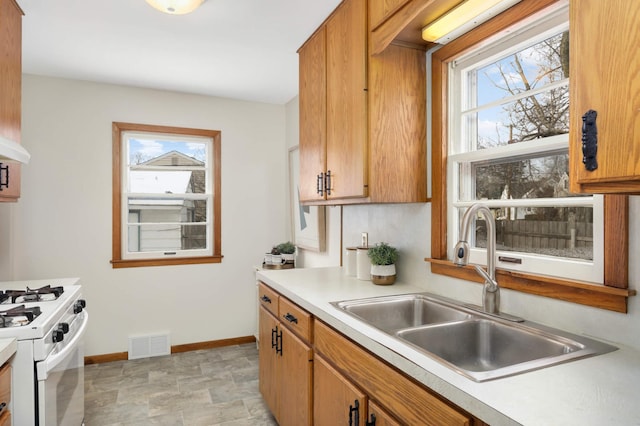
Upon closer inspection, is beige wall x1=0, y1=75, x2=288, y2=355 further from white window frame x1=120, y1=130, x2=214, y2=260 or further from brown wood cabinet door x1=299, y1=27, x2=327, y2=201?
brown wood cabinet door x1=299, y1=27, x2=327, y2=201

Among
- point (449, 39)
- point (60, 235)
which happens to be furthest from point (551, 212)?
point (60, 235)

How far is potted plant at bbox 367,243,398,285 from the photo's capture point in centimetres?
216

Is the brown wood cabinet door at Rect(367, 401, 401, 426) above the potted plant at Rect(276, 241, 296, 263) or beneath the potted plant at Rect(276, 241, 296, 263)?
beneath

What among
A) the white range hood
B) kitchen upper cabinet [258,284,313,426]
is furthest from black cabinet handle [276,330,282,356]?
the white range hood

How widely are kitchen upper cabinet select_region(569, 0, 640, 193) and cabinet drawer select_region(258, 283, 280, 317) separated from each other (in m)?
1.76

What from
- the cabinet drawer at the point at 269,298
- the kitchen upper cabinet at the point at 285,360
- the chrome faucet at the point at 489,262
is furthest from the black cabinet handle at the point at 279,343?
the chrome faucet at the point at 489,262

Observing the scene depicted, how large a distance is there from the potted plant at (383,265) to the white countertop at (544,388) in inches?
31.3

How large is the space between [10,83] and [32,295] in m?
1.21

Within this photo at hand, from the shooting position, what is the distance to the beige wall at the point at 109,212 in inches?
130

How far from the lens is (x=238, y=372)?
333cm

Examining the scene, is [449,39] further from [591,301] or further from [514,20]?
[591,301]

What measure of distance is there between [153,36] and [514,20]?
220cm

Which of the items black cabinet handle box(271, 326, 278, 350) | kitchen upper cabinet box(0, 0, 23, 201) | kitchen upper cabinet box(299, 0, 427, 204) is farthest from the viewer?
black cabinet handle box(271, 326, 278, 350)

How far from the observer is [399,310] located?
1872mm
